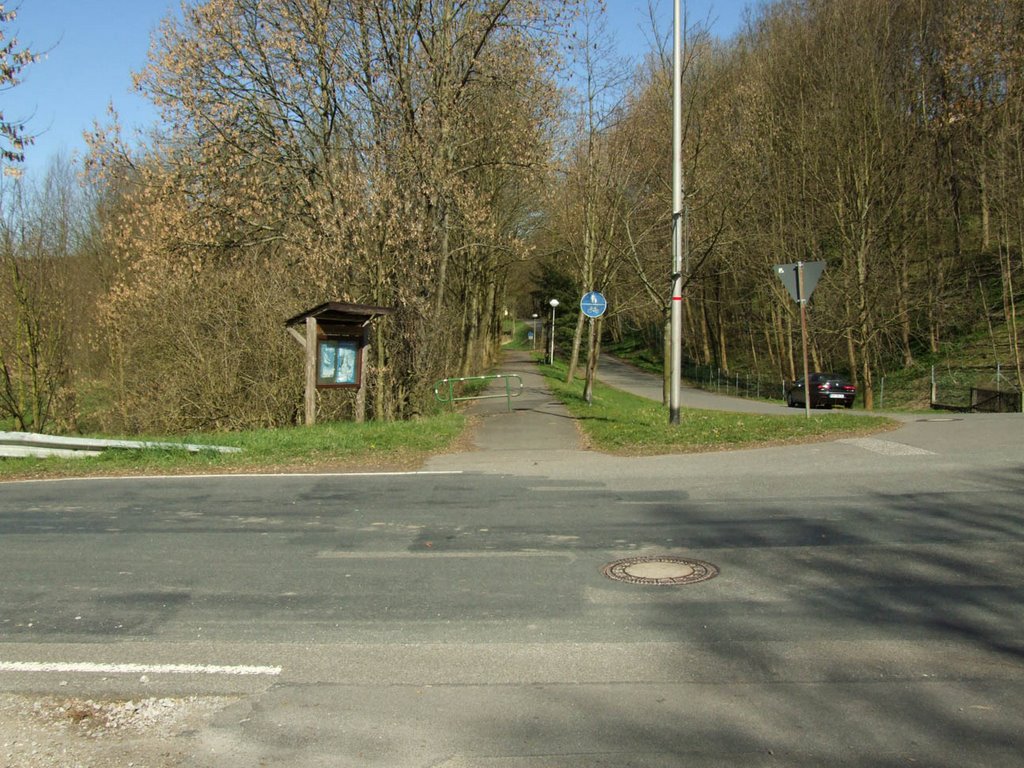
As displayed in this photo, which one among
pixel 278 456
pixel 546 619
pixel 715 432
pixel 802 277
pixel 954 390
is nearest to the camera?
pixel 546 619

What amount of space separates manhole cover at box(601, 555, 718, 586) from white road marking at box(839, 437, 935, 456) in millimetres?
6579

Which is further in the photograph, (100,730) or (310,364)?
Answer: (310,364)

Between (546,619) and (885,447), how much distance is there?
894 cm

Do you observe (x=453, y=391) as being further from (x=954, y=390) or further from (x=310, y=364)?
(x=954, y=390)

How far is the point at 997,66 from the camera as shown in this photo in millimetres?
31375

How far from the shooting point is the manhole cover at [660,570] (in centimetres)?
634

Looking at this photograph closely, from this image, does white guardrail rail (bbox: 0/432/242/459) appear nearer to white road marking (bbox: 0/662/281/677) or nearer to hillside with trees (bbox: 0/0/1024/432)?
hillside with trees (bbox: 0/0/1024/432)

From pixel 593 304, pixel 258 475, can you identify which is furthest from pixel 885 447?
pixel 258 475

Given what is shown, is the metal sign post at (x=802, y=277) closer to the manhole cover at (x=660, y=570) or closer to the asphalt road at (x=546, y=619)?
the asphalt road at (x=546, y=619)

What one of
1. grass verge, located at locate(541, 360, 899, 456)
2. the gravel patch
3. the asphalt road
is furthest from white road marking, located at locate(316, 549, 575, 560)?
grass verge, located at locate(541, 360, 899, 456)

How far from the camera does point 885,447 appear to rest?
12.7 meters

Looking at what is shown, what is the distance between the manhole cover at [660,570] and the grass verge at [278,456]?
633cm

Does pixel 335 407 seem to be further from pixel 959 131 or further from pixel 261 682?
pixel 959 131

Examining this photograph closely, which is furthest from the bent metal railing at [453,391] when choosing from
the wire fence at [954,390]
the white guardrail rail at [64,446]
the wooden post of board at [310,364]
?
the wire fence at [954,390]
